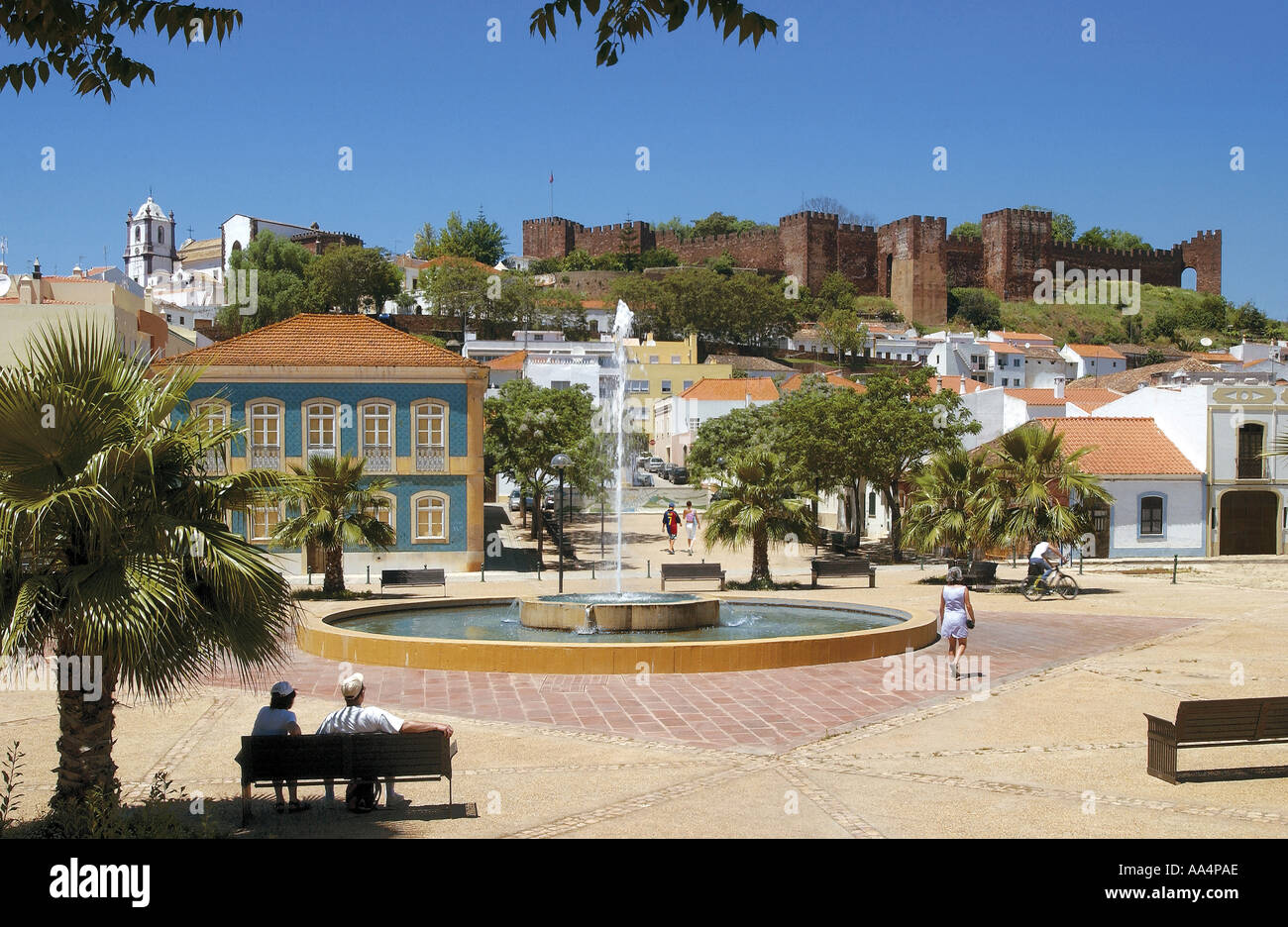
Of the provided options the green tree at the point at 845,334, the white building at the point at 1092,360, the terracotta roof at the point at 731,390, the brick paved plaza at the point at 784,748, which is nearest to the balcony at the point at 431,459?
the brick paved plaza at the point at 784,748

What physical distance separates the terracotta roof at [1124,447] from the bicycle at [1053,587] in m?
15.2

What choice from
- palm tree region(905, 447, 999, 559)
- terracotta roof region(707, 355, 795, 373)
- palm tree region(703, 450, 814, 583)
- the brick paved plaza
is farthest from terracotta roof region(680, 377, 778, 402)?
the brick paved plaza

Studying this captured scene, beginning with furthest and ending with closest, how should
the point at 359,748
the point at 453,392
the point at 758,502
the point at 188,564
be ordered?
the point at 453,392
the point at 758,502
the point at 359,748
the point at 188,564

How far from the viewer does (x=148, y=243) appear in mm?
154625

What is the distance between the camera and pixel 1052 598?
2314 cm

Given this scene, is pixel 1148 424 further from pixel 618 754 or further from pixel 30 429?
pixel 30 429

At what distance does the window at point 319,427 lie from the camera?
32.2m

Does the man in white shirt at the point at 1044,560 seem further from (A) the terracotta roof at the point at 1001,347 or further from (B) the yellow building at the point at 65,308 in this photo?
(A) the terracotta roof at the point at 1001,347

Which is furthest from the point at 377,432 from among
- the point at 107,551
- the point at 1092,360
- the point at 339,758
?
the point at 1092,360

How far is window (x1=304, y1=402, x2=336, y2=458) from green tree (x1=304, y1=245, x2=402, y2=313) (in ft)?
→ 199

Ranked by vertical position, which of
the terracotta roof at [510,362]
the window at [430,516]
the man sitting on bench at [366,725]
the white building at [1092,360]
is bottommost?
the man sitting on bench at [366,725]

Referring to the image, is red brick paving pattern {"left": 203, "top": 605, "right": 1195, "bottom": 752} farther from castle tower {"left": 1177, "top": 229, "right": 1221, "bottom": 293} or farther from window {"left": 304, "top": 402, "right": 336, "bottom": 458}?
castle tower {"left": 1177, "top": 229, "right": 1221, "bottom": 293}
